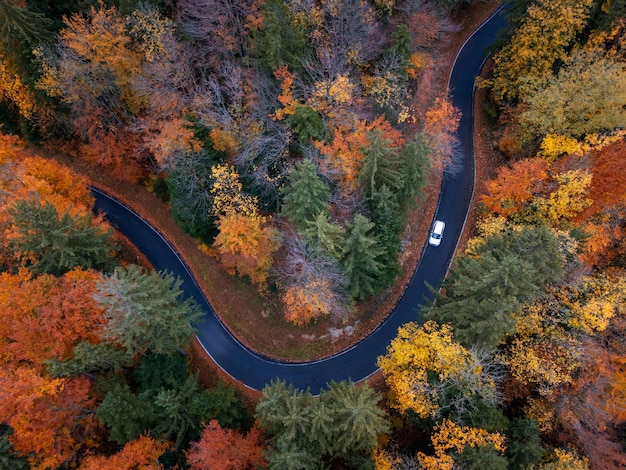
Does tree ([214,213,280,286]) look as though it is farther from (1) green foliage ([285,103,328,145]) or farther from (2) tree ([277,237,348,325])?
(1) green foliage ([285,103,328,145])

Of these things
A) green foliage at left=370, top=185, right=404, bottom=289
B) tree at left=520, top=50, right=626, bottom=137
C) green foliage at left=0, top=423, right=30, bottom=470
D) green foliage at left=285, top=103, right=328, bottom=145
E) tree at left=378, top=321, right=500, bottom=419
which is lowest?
green foliage at left=0, top=423, right=30, bottom=470

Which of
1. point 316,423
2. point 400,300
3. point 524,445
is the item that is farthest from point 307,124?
point 524,445

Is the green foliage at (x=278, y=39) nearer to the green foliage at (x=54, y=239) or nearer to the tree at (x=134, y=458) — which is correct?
the green foliage at (x=54, y=239)

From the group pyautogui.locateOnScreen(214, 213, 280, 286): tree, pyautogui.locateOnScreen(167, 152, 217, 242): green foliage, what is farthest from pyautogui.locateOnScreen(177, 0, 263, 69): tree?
pyautogui.locateOnScreen(214, 213, 280, 286): tree

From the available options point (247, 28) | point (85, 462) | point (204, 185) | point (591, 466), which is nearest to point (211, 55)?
point (247, 28)

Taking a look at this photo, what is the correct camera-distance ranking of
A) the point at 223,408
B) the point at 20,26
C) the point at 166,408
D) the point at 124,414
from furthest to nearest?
1. the point at 20,26
2. the point at 223,408
3. the point at 166,408
4. the point at 124,414

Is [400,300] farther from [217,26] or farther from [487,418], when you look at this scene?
[217,26]

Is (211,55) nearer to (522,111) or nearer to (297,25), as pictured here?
(297,25)
